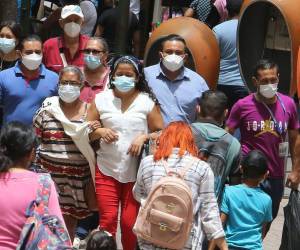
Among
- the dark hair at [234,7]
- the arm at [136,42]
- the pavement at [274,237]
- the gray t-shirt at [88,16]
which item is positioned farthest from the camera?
the arm at [136,42]

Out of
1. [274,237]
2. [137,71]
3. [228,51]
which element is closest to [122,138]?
[137,71]

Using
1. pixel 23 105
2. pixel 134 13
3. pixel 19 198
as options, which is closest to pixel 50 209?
pixel 19 198

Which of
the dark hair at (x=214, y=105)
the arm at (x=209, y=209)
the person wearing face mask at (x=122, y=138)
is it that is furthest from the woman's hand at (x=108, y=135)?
the arm at (x=209, y=209)

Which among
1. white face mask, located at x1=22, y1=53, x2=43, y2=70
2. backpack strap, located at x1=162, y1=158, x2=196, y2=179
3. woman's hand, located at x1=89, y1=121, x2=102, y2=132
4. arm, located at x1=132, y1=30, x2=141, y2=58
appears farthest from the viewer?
arm, located at x1=132, y1=30, x2=141, y2=58

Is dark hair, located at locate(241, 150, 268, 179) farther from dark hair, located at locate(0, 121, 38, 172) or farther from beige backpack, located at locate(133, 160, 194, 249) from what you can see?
dark hair, located at locate(0, 121, 38, 172)

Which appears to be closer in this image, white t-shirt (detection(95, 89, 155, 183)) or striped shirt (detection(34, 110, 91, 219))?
white t-shirt (detection(95, 89, 155, 183))

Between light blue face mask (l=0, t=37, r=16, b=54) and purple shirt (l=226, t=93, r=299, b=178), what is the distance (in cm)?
206

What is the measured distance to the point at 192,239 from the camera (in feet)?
17.7

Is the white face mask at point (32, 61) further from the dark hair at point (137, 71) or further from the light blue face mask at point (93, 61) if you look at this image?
the dark hair at point (137, 71)

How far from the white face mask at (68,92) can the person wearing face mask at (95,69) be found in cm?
39

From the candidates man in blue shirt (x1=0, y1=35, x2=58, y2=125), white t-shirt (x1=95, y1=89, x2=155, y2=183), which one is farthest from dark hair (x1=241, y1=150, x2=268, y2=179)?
man in blue shirt (x1=0, y1=35, x2=58, y2=125)

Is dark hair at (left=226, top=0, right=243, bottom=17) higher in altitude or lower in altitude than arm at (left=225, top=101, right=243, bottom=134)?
higher

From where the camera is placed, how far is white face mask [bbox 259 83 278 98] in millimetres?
6844

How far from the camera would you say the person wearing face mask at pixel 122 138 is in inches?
251
